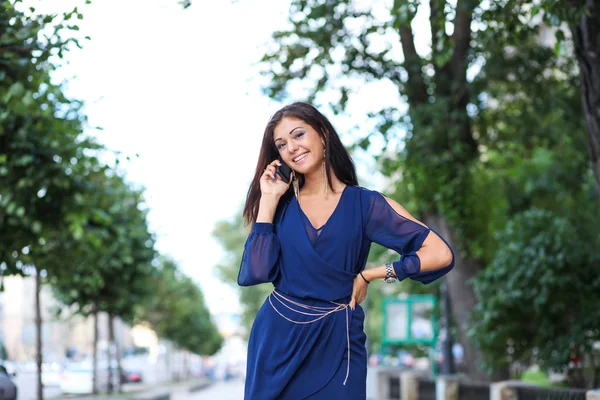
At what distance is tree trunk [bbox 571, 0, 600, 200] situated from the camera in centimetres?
869

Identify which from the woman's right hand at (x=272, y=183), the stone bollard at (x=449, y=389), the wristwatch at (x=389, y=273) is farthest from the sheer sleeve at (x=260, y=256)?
the stone bollard at (x=449, y=389)

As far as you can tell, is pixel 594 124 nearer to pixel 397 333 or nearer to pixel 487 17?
pixel 487 17

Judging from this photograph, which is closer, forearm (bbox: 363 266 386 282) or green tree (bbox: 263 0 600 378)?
forearm (bbox: 363 266 386 282)

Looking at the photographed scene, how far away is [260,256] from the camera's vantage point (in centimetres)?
366

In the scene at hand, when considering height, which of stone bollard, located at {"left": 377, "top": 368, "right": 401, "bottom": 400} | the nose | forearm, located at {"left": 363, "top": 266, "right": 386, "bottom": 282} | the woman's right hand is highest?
the nose

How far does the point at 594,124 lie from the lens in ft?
28.7

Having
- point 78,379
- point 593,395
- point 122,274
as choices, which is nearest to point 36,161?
point 593,395

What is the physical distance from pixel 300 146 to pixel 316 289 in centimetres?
55

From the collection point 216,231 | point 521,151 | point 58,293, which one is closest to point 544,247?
point 521,151

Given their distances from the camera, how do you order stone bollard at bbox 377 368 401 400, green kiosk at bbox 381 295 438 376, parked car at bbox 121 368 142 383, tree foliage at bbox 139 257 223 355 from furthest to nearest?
parked car at bbox 121 368 142 383
tree foliage at bbox 139 257 223 355
green kiosk at bbox 381 295 438 376
stone bollard at bbox 377 368 401 400

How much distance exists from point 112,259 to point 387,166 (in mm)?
9144

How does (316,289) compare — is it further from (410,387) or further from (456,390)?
(410,387)

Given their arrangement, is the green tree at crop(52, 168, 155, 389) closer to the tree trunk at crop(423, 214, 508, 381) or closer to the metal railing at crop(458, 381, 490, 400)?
the tree trunk at crop(423, 214, 508, 381)

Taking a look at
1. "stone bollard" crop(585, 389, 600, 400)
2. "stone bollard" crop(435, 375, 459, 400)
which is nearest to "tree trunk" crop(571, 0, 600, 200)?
"stone bollard" crop(585, 389, 600, 400)
